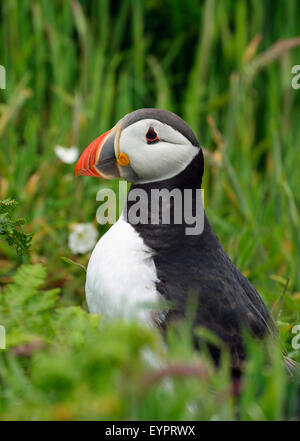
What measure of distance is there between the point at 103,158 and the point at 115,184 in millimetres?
1268

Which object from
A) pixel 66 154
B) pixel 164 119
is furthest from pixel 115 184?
pixel 164 119

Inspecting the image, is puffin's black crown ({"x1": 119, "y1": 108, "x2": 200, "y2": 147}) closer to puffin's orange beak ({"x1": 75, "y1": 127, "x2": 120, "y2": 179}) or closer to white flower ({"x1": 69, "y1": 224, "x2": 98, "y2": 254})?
puffin's orange beak ({"x1": 75, "y1": 127, "x2": 120, "y2": 179})

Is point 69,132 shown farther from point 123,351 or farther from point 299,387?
point 123,351

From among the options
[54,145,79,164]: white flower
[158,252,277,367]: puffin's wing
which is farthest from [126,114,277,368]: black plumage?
[54,145,79,164]: white flower

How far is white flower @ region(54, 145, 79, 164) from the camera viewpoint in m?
3.52

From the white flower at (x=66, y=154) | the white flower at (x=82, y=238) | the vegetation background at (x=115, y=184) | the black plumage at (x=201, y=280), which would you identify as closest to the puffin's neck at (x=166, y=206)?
the black plumage at (x=201, y=280)

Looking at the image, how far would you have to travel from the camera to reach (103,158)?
2314 millimetres

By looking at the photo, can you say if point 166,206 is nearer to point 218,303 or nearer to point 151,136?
point 151,136

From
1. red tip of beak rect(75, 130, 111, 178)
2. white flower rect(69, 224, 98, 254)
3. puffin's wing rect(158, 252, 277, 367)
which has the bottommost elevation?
puffin's wing rect(158, 252, 277, 367)

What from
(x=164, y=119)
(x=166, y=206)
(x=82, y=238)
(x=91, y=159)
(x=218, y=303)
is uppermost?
(x=164, y=119)

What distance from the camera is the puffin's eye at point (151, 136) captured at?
2.27 meters
